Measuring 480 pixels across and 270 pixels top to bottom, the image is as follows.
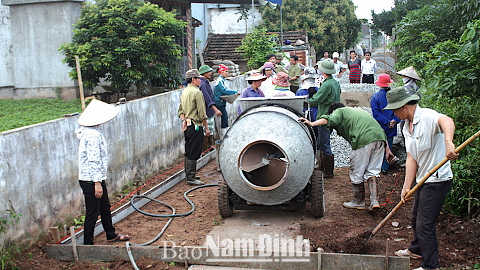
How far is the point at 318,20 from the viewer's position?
2819cm

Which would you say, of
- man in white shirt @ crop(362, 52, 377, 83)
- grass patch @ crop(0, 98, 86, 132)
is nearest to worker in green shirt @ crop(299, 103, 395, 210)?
grass patch @ crop(0, 98, 86, 132)

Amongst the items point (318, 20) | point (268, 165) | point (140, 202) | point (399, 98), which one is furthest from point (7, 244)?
point (318, 20)

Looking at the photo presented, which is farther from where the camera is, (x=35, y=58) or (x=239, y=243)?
(x=35, y=58)

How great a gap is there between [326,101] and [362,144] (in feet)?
5.95

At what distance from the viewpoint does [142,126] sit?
734 cm

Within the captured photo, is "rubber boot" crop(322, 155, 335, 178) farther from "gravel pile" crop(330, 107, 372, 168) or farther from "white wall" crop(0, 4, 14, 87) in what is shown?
"white wall" crop(0, 4, 14, 87)

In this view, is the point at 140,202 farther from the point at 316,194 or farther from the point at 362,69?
the point at 362,69

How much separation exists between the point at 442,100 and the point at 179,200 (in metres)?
4.23

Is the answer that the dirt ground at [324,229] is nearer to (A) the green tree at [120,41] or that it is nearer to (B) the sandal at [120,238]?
(B) the sandal at [120,238]

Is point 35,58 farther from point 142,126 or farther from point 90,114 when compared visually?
point 90,114

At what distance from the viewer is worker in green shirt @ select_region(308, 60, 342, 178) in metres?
7.03

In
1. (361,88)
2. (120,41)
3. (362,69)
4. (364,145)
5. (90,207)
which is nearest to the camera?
(90,207)

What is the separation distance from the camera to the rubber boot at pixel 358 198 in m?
5.70

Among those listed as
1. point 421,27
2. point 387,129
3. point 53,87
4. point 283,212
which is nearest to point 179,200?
point 283,212
